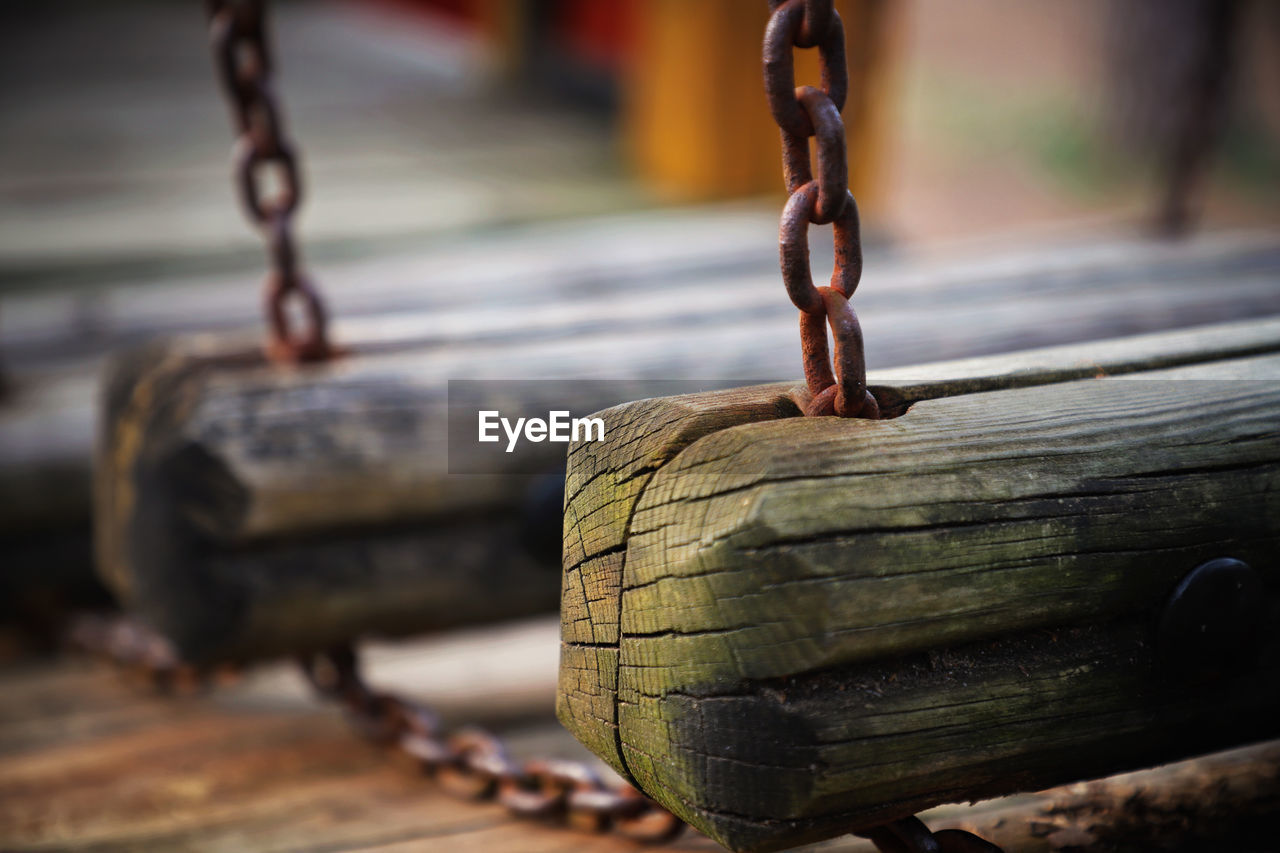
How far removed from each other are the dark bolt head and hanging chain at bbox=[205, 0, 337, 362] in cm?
112

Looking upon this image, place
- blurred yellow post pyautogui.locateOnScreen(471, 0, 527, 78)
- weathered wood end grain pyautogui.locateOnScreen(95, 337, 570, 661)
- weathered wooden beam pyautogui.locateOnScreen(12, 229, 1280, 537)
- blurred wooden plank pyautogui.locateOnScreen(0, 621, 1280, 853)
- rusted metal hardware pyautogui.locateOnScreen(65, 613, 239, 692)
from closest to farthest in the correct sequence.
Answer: blurred wooden plank pyautogui.locateOnScreen(0, 621, 1280, 853)
weathered wood end grain pyautogui.locateOnScreen(95, 337, 570, 661)
weathered wooden beam pyautogui.locateOnScreen(12, 229, 1280, 537)
rusted metal hardware pyautogui.locateOnScreen(65, 613, 239, 692)
blurred yellow post pyautogui.locateOnScreen(471, 0, 527, 78)

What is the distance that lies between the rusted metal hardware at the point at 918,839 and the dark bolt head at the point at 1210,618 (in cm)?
20

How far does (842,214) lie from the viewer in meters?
0.93

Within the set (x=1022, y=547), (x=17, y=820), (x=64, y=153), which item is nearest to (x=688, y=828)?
(x=1022, y=547)

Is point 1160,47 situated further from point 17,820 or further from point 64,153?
point 17,820

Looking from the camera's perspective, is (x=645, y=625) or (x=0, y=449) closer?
(x=645, y=625)

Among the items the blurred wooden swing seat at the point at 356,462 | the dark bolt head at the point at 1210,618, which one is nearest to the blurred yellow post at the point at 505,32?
the blurred wooden swing seat at the point at 356,462

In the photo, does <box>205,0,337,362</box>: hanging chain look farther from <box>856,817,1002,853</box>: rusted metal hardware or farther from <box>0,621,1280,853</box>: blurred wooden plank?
<box>856,817,1002,853</box>: rusted metal hardware

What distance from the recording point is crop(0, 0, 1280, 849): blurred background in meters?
1.90

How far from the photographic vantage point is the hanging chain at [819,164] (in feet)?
2.97

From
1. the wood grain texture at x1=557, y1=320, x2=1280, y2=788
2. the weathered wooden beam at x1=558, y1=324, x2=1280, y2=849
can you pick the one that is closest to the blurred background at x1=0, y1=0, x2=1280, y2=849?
the wood grain texture at x1=557, y1=320, x2=1280, y2=788

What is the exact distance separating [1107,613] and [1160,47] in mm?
9398

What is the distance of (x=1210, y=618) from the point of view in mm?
990

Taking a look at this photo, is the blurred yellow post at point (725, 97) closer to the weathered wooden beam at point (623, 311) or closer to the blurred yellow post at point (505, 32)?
the weathered wooden beam at point (623, 311)
